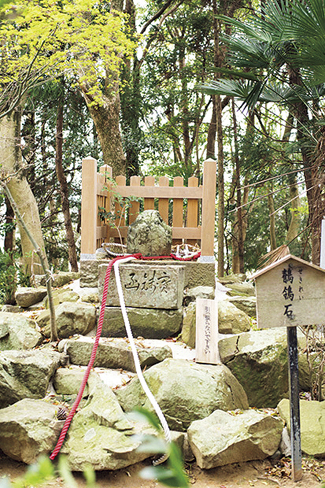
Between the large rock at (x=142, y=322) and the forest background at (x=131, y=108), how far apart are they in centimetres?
194

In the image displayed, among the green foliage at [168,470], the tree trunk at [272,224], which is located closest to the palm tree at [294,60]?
the green foliage at [168,470]

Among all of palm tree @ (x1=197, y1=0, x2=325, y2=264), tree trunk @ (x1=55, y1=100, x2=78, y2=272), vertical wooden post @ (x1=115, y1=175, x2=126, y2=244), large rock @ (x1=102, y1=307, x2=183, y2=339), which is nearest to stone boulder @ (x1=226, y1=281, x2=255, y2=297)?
vertical wooden post @ (x1=115, y1=175, x2=126, y2=244)

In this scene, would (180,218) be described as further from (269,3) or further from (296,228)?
(296,228)

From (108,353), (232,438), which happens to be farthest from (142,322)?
(232,438)

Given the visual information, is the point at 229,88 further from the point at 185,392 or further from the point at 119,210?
the point at 185,392

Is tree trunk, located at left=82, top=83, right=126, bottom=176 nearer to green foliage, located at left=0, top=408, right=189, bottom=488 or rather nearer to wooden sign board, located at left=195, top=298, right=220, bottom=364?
wooden sign board, located at left=195, top=298, right=220, bottom=364

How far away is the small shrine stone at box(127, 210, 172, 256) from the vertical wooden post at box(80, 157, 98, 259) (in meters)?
0.45

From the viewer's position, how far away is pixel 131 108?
10195mm

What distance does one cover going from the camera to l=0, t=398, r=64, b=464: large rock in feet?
9.50

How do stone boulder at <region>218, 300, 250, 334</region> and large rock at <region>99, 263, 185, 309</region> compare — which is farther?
stone boulder at <region>218, 300, 250, 334</region>

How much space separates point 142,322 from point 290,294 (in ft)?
6.70

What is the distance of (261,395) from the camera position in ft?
12.5

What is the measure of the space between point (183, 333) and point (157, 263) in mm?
808

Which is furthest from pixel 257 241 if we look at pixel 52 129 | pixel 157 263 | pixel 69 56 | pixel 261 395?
pixel 261 395
